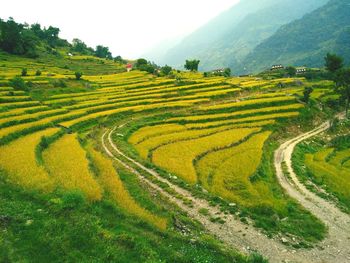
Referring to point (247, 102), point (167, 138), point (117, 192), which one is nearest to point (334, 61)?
point (247, 102)

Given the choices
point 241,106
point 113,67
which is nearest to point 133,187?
point 241,106

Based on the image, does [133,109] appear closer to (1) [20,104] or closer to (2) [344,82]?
(1) [20,104]

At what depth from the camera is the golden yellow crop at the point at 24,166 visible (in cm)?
1816

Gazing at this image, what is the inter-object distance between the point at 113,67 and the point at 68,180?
8378cm

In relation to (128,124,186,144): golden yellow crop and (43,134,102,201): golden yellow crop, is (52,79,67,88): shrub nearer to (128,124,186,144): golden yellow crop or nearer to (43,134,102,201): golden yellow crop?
(128,124,186,144): golden yellow crop

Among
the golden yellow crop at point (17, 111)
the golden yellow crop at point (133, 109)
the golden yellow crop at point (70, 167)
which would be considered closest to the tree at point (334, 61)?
the golden yellow crop at point (133, 109)

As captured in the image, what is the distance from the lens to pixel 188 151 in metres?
32.8

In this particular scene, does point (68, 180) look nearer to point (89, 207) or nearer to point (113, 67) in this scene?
point (89, 207)

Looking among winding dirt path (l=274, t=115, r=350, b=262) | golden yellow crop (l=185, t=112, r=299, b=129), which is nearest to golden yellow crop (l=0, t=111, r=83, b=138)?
golden yellow crop (l=185, t=112, r=299, b=129)

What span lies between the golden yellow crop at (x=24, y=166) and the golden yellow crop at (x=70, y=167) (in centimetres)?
85

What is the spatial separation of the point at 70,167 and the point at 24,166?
9.64ft

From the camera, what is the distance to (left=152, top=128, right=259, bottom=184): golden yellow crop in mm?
27234

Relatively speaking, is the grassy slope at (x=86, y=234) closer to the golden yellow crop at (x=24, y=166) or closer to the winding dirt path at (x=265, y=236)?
the golden yellow crop at (x=24, y=166)

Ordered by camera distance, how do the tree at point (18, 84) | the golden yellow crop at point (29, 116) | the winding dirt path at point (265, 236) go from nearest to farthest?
the winding dirt path at point (265, 236) → the golden yellow crop at point (29, 116) → the tree at point (18, 84)
